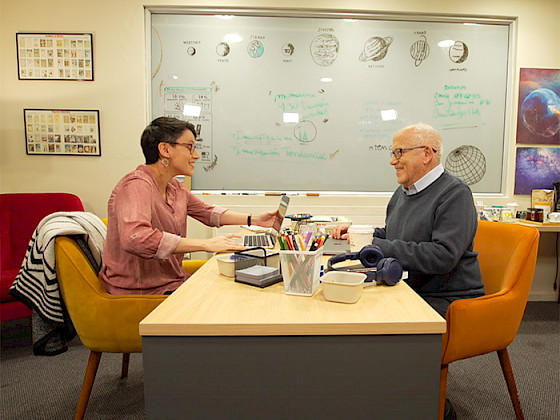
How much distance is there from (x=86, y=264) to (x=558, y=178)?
369 cm

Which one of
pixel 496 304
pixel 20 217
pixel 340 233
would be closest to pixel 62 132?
pixel 20 217

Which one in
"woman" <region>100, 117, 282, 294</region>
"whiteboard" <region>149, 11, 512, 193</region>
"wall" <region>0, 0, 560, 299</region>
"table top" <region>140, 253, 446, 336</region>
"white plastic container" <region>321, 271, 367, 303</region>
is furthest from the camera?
"whiteboard" <region>149, 11, 512, 193</region>

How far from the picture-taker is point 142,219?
150 centimetres

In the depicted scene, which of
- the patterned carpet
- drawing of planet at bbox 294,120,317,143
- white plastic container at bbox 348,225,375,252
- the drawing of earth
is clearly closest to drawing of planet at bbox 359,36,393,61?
drawing of planet at bbox 294,120,317,143

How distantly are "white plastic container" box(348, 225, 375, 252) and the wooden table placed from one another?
32.8 inches

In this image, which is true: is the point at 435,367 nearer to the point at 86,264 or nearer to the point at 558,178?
the point at 86,264

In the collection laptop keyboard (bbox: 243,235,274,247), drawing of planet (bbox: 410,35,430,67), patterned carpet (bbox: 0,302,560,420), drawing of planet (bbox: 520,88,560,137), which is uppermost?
drawing of planet (bbox: 410,35,430,67)

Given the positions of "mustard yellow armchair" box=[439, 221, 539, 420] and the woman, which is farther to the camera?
the woman

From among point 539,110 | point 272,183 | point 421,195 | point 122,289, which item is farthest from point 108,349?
point 539,110

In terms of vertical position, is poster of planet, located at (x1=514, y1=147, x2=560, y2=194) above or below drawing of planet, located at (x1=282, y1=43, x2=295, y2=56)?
below

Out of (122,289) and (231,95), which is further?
(231,95)

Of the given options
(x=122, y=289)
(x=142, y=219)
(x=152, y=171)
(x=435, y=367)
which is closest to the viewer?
(x=435, y=367)

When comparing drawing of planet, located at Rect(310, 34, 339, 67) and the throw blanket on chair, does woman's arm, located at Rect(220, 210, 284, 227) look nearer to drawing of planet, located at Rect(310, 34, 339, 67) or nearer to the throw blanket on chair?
the throw blanket on chair

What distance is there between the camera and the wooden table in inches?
36.0
